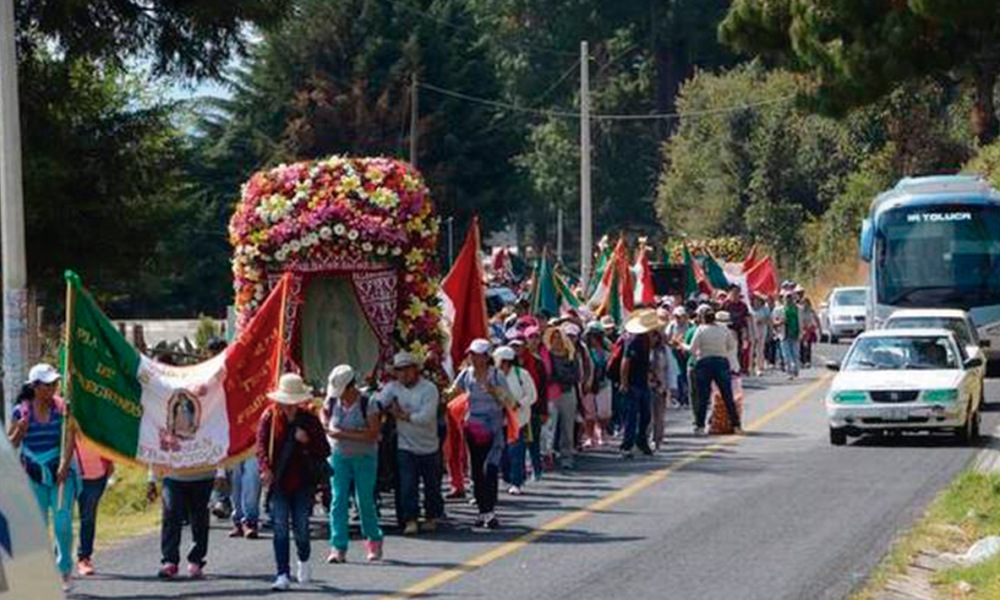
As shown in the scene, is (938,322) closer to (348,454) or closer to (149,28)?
(149,28)

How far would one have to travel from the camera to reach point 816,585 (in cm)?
1570

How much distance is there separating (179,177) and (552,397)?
10.5 m

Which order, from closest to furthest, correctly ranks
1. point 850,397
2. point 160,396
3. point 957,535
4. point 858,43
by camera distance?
point 160,396
point 957,535
point 850,397
point 858,43

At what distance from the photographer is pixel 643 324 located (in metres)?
26.7

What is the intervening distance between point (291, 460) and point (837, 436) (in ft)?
41.7

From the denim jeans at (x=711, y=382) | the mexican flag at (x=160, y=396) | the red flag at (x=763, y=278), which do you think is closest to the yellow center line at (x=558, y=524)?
the denim jeans at (x=711, y=382)

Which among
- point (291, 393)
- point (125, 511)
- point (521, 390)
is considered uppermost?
point (291, 393)

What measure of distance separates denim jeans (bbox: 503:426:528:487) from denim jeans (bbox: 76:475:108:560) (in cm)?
622

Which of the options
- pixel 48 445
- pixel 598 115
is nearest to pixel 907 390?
pixel 48 445

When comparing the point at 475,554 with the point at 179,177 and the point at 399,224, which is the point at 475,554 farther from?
the point at 179,177

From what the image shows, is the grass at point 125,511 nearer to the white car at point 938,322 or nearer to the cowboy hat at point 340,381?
the cowboy hat at point 340,381

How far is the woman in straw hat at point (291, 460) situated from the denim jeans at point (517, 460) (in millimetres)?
6400

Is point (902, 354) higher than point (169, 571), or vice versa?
point (902, 354)

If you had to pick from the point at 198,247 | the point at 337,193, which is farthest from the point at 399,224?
the point at 198,247
